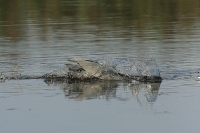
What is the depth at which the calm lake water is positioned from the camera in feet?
33.7

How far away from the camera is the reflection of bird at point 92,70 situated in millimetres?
13680

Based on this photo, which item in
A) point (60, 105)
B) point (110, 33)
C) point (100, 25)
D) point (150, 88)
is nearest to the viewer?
point (60, 105)

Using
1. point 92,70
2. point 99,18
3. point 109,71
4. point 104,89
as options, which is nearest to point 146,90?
point 104,89

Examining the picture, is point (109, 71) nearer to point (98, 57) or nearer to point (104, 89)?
point (104, 89)

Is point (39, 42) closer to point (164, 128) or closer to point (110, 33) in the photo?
point (110, 33)

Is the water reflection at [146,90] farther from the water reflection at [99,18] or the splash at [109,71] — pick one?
the water reflection at [99,18]

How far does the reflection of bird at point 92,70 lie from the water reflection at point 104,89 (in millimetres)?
193

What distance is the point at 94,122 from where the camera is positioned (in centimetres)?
1019

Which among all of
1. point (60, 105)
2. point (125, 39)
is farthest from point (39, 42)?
point (60, 105)

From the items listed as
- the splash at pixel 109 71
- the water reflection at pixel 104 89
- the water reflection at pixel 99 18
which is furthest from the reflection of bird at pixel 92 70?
the water reflection at pixel 99 18

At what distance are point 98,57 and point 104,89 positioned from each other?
3695 mm

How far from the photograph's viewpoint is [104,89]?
507 inches

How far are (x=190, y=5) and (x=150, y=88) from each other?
18.7 meters

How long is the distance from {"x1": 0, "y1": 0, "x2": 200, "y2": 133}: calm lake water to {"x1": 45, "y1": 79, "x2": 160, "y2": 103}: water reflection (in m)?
0.02
